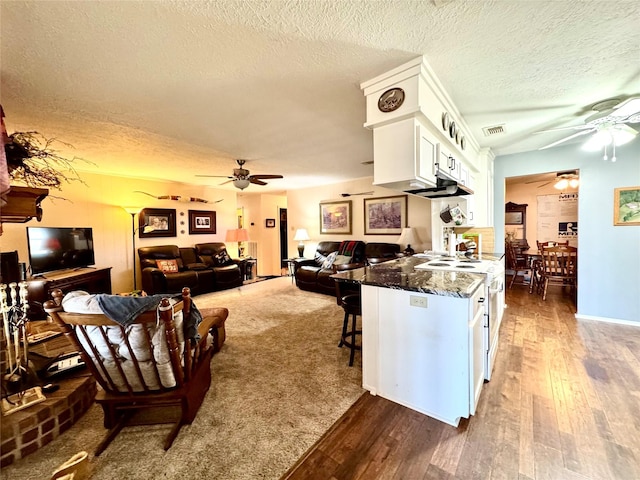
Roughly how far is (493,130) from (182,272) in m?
5.56

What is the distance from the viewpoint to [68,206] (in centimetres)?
445

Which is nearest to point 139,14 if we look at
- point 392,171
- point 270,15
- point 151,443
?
point 270,15

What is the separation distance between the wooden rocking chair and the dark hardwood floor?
0.86 m

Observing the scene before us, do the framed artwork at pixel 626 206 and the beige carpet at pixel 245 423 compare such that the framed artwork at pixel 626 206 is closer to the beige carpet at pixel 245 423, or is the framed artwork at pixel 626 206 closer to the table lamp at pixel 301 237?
the beige carpet at pixel 245 423

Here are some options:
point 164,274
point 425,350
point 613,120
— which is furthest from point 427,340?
point 164,274

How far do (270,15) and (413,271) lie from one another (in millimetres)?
2064

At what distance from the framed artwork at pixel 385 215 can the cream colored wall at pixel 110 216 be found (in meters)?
4.12

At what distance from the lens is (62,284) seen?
349 centimetres

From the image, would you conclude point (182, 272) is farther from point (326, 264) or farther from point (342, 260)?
point (342, 260)

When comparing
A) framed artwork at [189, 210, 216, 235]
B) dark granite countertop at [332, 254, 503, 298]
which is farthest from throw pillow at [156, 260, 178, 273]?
dark granite countertop at [332, 254, 503, 298]

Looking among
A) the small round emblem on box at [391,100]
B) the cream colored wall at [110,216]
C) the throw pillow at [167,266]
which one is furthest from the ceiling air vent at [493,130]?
the cream colored wall at [110,216]

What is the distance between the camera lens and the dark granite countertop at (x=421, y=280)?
5.44ft

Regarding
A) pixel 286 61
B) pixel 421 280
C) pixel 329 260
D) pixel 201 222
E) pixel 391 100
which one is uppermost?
pixel 286 61

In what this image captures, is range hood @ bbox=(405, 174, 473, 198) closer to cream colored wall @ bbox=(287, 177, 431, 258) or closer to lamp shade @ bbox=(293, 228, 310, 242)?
cream colored wall @ bbox=(287, 177, 431, 258)
